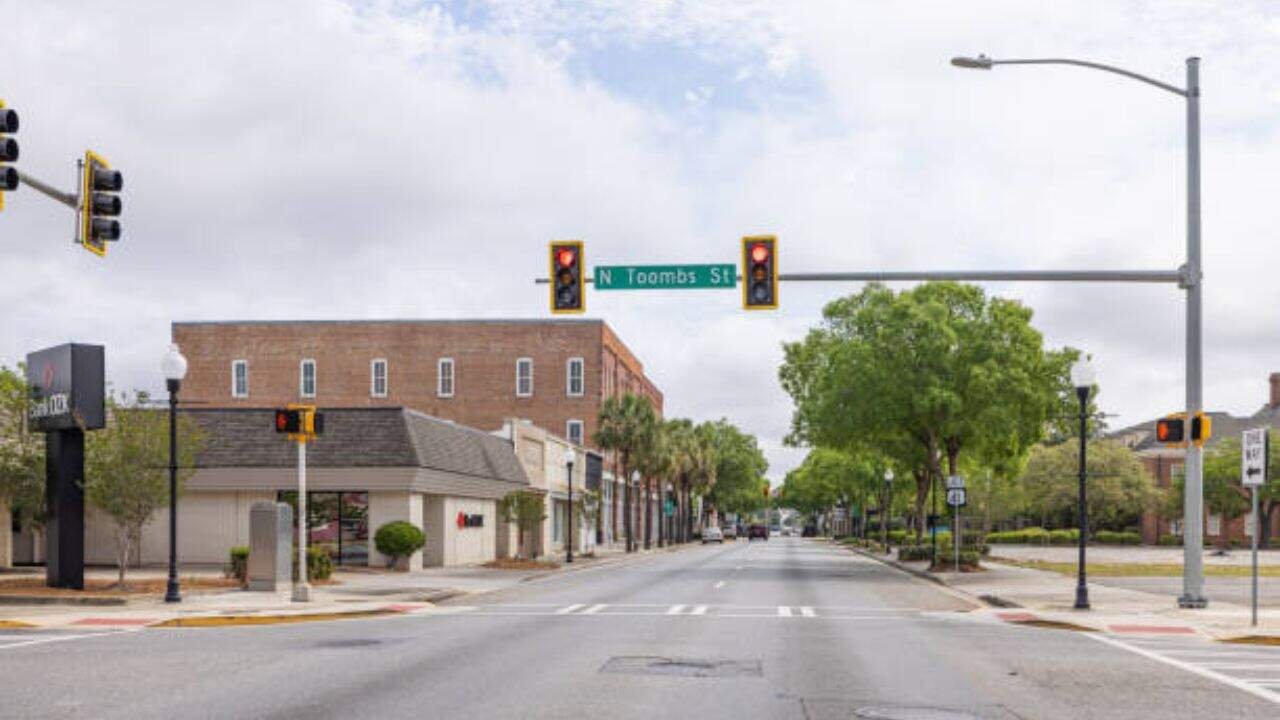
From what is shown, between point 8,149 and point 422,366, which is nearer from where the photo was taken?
point 8,149

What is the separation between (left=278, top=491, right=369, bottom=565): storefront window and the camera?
133 feet

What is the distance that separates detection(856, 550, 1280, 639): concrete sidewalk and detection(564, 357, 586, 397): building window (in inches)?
2225

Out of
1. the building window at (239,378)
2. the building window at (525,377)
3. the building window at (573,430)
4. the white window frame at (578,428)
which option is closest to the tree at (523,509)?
the white window frame at (578,428)

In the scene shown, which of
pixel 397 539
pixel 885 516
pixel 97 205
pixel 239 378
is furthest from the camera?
pixel 239 378

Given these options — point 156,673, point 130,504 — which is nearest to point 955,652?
point 156,673

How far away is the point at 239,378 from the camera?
8962 cm

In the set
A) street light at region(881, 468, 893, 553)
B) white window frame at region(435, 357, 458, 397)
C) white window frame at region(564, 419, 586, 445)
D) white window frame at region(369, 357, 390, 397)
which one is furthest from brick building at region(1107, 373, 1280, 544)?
white window frame at region(369, 357, 390, 397)

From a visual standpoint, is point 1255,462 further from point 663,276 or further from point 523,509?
point 523,509

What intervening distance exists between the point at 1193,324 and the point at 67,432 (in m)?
22.3

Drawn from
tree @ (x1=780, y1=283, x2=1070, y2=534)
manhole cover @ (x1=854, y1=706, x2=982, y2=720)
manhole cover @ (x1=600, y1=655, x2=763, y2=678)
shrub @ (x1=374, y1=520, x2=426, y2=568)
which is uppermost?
tree @ (x1=780, y1=283, x2=1070, y2=534)

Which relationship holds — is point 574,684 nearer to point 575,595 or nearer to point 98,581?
point 575,595

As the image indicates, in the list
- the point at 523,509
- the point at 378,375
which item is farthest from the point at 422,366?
the point at 523,509

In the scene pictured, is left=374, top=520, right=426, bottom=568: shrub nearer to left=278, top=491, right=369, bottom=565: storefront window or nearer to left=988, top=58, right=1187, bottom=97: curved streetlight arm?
left=278, top=491, right=369, bottom=565: storefront window

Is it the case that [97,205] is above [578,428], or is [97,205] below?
above
